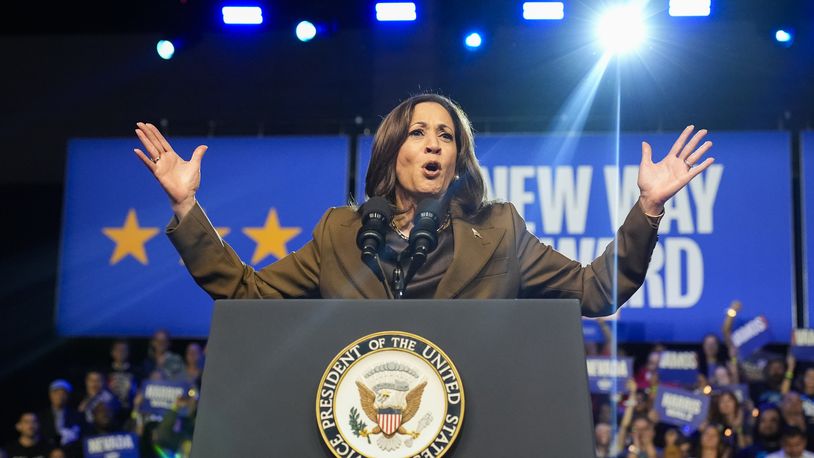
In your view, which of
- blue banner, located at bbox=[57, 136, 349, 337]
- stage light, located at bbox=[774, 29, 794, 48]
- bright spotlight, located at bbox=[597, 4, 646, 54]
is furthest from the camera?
blue banner, located at bbox=[57, 136, 349, 337]

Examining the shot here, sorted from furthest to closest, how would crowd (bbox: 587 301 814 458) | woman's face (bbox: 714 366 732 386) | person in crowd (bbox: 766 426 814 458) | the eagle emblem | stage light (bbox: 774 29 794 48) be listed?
woman's face (bbox: 714 366 732 386) → stage light (bbox: 774 29 794 48) → crowd (bbox: 587 301 814 458) → person in crowd (bbox: 766 426 814 458) → the eagle emblem

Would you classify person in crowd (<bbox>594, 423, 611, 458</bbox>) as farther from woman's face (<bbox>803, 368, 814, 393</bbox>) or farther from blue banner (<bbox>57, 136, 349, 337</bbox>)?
blue banner (<bbox>57, 136, 349, 337</bbox>)

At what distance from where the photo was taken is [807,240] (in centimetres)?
723

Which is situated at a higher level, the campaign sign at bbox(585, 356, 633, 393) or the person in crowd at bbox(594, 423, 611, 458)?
the campaign sign at bbox(585, 356, 633, 393)

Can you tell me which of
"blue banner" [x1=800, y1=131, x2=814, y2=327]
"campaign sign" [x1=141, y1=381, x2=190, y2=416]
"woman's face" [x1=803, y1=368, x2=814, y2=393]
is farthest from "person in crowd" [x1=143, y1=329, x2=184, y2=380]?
"blue banner" [x1=800, y1=131, x2=814, y2=327]

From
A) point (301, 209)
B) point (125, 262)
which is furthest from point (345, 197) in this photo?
point (125, 262)

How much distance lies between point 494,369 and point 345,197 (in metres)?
6.22

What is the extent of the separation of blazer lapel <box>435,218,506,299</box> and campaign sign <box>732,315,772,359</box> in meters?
5.45

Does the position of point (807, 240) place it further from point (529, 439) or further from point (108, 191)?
point (529, 439)

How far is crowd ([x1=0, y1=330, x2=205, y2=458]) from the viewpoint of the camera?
679 cm

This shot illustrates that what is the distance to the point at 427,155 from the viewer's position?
7.15 feet

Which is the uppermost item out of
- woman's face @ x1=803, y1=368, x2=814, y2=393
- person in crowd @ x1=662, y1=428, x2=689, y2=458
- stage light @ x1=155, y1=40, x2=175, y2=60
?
stage light @ x1=155, y1=40, x2=175, y2=60

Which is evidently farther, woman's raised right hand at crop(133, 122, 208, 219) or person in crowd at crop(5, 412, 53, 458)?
person in crowd at crop(5, 412, 53, 458)

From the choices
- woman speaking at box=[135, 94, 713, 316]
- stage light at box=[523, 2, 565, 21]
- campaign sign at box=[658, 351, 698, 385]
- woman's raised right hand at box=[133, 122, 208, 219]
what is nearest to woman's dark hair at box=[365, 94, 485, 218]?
woman speaking at box=[135, 94, 713, 316]
